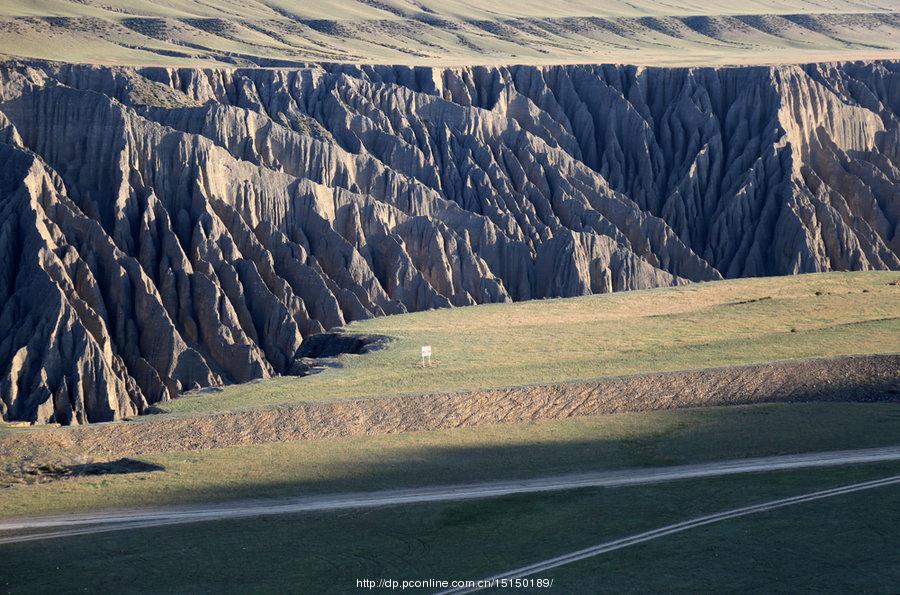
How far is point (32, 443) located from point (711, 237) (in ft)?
225

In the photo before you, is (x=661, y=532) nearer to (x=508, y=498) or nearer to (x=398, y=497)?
(x=508, y=498)

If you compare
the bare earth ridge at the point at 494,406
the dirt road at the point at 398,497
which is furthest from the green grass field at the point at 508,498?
the bare earth ridge at the point at 494,406

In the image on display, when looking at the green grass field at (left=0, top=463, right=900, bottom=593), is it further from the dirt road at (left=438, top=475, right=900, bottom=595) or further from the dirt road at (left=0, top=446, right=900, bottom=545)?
the dirt road at (left=0, top=446, right=900, bottom=545)

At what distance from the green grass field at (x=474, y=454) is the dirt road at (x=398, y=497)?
2.14 ft

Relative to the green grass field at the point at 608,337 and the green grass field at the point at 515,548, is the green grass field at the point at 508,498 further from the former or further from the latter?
the green grass field at the point at 608,337

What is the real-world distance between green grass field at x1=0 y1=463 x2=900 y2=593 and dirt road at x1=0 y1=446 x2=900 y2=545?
0.78 metres

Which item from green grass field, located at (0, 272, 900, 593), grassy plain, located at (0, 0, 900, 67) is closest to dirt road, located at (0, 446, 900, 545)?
green grass field, located at (0, 272, 900, 593)

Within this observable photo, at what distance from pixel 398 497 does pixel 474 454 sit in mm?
4673

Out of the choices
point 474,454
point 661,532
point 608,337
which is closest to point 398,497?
point 474,454

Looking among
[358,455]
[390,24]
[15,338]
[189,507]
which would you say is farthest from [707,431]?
[390,24]

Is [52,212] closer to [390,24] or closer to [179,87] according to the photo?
[179,87]

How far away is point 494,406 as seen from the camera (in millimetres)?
42844

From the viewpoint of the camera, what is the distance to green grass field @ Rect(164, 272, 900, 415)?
46.7m

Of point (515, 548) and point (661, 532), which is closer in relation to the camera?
point (515, 548)
